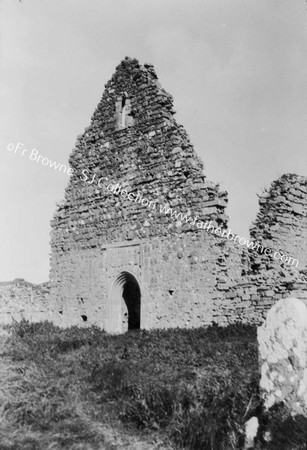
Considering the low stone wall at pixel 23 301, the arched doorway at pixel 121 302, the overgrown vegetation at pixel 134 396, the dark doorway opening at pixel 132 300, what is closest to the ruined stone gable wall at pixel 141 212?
the arched doorway at pixel 121 302

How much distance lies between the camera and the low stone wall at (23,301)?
15859mm

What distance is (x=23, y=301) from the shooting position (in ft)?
54.1

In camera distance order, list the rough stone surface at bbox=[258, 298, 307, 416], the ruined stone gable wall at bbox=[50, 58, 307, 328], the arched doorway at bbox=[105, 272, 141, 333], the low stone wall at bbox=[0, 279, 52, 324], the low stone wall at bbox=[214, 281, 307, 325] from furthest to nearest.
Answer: the low stone wall at bbox=[0, 279, 52, 324]
the arched doorway at bbox=[105, 272, 141, 333]
the ruined stone gable wall at bbox=[50, 58, 307, 328]
the low stone wall at bbox=[214, 281, 307, 325]
the rough stone surface at bbox=[258, 298, 307, 416]

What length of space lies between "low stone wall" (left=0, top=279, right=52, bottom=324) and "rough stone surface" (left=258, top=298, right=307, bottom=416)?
11.0 m

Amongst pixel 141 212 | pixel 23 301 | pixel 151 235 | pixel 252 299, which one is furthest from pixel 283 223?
pixel 23 301

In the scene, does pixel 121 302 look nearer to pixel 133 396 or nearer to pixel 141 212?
pixel 141 212

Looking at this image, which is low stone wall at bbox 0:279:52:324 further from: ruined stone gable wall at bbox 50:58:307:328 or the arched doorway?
the arched doorway

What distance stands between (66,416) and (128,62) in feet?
35.9

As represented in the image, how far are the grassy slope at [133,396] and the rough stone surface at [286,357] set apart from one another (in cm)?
36

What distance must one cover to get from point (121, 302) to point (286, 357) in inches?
362

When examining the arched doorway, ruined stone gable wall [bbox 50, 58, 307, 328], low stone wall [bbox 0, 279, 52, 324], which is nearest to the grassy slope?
ruined stone gable wall [bbox 50, 58, 307, 328]

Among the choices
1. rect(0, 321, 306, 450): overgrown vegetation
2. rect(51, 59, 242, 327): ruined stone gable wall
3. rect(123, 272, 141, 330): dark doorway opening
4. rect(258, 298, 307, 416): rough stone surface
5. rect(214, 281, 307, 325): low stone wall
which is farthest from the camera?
rect(123, 272, 141, 330): dark doorway opening

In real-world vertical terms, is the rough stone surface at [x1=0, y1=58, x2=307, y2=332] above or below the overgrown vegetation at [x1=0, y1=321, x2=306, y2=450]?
above

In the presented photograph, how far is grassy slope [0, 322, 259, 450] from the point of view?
18.5 ft
